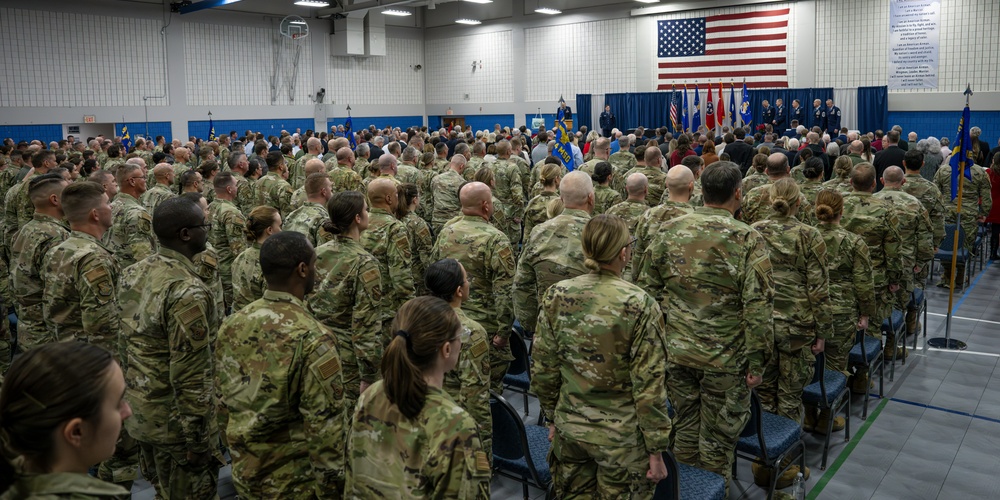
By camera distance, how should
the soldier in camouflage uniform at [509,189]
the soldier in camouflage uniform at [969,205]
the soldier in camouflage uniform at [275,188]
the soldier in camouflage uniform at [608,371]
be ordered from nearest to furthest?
1. the soldier in camouflage uniform at [608,371]
2. the soldier in camouflage uniform at [275,188]
3. the soldier in camouflage uniform at [969,205]
4. the soldier in camouflage uniform at [509,189]

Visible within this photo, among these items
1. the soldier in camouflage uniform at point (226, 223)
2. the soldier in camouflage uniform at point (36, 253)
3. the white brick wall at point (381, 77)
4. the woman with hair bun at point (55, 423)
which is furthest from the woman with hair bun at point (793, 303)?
the white brick wall at point (381, 77)

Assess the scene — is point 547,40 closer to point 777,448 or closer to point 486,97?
point 486,97

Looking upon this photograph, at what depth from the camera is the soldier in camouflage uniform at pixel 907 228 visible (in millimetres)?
6348

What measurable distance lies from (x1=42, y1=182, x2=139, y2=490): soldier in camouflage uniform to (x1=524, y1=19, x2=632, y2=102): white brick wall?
68.4 ft

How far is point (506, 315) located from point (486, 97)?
23.3 metres

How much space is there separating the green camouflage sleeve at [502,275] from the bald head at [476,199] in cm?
24

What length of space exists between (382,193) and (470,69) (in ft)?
76.5

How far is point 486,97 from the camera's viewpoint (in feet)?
89.1

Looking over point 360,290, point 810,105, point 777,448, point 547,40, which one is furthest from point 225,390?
point 547,40

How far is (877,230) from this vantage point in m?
5.94

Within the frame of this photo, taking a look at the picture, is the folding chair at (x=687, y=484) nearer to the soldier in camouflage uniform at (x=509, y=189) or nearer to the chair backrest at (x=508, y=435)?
the chair backrest at (x=508, y=435)

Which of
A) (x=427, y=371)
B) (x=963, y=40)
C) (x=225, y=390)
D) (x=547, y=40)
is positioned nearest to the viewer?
(x=427, y=371)

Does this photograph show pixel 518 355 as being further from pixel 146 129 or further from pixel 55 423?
pixel 146 129

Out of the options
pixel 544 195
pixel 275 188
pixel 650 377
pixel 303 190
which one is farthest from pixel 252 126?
pixel 650 377
